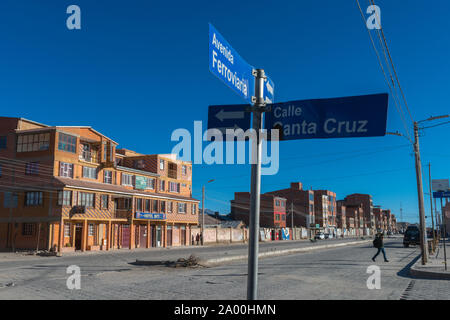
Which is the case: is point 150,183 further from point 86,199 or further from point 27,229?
point 27,229

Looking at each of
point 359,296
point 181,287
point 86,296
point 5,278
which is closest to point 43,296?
point 86,296

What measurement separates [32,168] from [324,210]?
306ft

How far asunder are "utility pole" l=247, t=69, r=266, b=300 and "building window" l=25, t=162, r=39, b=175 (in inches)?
1469

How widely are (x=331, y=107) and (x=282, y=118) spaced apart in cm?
58

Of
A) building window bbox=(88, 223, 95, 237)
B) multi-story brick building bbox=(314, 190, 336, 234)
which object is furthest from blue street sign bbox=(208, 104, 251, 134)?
multi-story brick building bbox=(314, 190, 336, 234)

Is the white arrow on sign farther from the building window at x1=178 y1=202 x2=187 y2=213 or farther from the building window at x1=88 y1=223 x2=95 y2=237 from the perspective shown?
the building window at x1=178 y1=202 x2=187 y2=213

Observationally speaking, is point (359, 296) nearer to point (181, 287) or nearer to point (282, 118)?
point (181, 287)

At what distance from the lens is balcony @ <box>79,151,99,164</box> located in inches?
1630

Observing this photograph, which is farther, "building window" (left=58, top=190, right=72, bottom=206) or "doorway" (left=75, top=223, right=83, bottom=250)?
"doorway" (left=75, top=223, right=83, bottom=250)

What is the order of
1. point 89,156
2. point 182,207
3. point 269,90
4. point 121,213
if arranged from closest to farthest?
point 269,90
point 89,156
point 121,213
point 182,207

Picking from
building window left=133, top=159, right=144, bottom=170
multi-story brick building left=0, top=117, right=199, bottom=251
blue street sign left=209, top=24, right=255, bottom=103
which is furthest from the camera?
building window left=133, top=159, right=144, bottom=170

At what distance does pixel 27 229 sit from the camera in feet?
125

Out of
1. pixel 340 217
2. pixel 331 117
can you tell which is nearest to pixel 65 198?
pixel 331 117

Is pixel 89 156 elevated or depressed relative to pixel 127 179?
elevated
